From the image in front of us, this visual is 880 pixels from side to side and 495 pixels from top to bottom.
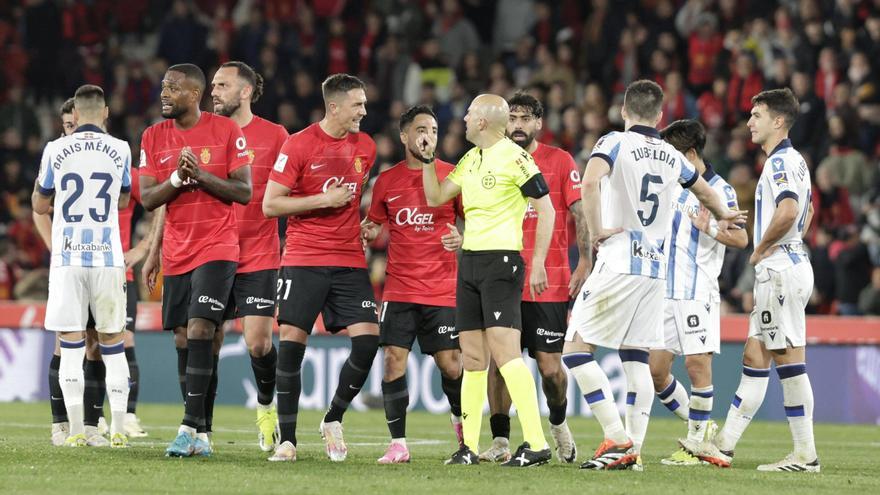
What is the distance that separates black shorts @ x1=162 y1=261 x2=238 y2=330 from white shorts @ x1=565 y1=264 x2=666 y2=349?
2522 millimetres

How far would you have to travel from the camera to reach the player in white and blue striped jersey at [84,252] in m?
10.9

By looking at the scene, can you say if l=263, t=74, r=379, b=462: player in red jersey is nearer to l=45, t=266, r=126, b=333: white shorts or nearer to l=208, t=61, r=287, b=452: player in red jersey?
l=208, t=61, r=287, b=452: player in red jersey

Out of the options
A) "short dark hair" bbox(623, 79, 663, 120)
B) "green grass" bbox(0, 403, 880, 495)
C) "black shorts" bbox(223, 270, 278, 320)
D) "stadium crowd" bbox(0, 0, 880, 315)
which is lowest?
"green grass" bbox(0, 403, 880, 495)

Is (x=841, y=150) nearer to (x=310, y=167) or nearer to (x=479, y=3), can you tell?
(x=479, y=3)

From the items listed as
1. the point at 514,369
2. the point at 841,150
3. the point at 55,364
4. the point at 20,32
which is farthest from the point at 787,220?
the point at 20,32

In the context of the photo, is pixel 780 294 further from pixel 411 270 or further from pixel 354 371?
pixel 354 371

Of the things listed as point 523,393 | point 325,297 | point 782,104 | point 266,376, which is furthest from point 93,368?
point 782,104

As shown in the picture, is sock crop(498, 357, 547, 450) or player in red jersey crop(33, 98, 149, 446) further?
player in red jersey crop(33, 98, 149, 446)

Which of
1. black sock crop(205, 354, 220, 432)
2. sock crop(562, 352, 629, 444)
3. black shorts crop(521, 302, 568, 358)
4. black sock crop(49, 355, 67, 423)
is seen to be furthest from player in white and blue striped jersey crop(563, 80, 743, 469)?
black sock crop(49, 355, 67, 423)

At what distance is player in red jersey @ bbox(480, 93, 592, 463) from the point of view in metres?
10.9

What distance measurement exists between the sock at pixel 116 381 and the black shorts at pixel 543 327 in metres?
3.14

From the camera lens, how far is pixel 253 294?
11.1 meters

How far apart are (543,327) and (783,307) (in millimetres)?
1809

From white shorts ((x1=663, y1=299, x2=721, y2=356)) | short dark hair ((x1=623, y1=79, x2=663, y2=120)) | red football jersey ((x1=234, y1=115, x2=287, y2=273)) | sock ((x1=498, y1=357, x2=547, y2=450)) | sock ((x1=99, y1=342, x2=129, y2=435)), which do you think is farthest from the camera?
white shorts ((x1=663, y1=299, x2=721, y2=356))
